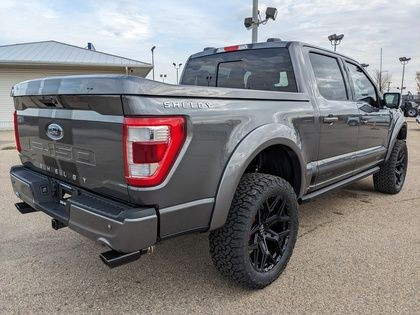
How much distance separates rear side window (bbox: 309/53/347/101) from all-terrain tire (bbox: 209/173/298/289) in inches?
52.5

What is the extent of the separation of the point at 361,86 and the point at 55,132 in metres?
3.54

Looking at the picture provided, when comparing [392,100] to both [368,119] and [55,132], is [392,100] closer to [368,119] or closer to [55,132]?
[368,119]

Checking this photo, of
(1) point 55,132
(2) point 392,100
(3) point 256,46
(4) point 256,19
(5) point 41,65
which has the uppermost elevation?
(4) point 256,19

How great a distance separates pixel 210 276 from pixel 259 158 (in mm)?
1030

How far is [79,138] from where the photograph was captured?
7.65ft

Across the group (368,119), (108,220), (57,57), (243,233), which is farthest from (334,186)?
(57,57)

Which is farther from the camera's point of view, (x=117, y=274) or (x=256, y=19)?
(x=256, y=19)

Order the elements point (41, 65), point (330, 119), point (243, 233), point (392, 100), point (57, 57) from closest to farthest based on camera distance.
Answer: point (243, 233) < point (330, 119) < point (392, 100) < point (41, 65) < point (57, 57)

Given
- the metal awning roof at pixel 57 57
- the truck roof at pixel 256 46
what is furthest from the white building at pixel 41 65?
the truck roof at pixel 256 46

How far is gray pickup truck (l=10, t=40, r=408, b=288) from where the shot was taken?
2053 mm

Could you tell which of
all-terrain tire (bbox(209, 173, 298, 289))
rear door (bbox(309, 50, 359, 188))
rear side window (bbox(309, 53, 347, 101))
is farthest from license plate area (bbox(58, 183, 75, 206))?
rear side window (bbox(309, 53, 347, 101))

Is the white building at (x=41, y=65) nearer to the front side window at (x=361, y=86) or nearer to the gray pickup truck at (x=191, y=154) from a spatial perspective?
the front side window at (x=361, y=86)

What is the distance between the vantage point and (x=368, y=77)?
473cm

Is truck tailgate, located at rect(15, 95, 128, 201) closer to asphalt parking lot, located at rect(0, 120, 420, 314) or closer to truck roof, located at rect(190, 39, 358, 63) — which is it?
asphalt parking lot, located at rect(0, 120, 420, 314)
